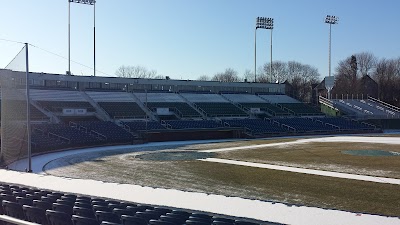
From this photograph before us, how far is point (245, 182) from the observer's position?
20.5 m

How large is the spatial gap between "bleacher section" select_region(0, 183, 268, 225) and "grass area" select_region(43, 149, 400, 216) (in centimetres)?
779

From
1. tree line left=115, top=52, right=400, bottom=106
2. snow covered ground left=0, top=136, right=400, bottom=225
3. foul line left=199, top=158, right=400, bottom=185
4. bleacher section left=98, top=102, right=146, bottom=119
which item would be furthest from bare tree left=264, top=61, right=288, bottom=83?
snow covered ground left=0, top=136, right=400, bottom=225

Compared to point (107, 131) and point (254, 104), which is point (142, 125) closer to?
point (107, 131)

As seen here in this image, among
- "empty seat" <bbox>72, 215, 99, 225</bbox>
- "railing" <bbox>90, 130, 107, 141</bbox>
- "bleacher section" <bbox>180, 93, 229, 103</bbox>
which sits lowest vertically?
"railing" <bbox>90, 130, 107, 141</bbox>

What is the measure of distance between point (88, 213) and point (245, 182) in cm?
1238

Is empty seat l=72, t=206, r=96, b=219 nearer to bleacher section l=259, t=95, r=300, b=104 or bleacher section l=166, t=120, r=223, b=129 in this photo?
bleacher section l=166, t=120, r=223, b=129

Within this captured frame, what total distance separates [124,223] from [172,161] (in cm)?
2122

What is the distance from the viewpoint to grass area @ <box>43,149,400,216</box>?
16.2 m

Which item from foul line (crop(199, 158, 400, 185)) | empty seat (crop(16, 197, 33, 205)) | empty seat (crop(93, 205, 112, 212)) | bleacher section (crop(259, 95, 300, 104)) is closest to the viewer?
empty seat (crop(93, 205, 112, 212))

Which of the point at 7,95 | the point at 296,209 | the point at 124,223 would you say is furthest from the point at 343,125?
the point at 124,223

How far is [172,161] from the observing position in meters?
29.5

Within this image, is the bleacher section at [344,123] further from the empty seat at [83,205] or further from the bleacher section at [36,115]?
the empty seat at [83,205]

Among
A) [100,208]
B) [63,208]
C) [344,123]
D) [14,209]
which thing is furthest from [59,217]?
[344,123]

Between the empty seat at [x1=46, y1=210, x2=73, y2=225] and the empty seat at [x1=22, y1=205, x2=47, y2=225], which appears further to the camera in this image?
the empty seat at [x1=22, y1=205, x2=47, y2=225]
